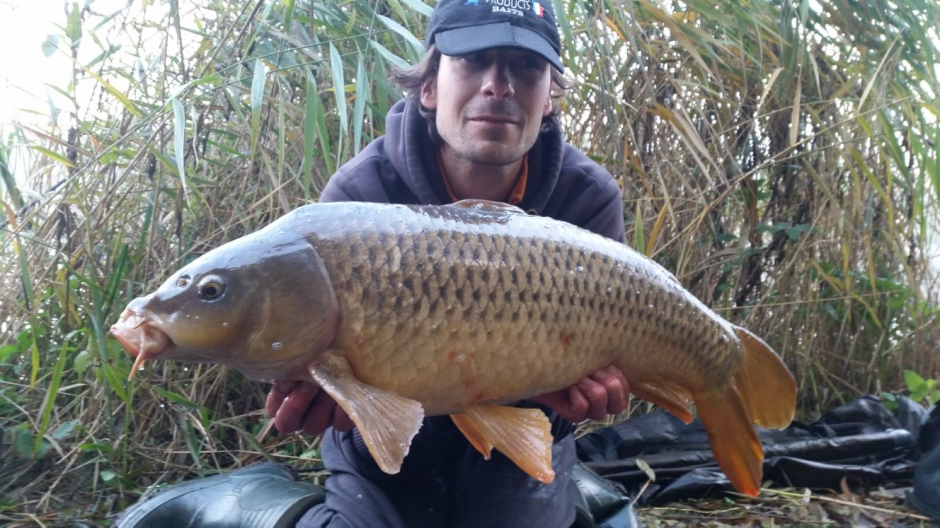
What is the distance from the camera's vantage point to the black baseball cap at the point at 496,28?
132 centimetres

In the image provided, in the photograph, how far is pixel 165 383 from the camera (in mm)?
1876

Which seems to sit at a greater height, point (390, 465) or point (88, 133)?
→ point (88, 133)

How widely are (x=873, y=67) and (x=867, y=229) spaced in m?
0.52

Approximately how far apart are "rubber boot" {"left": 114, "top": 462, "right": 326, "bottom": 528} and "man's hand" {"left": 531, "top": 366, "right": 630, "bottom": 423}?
55 centimetres

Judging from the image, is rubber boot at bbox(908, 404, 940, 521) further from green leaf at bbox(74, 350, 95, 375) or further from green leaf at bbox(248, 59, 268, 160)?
green leaf at bbox(74, 350, 95, 375)

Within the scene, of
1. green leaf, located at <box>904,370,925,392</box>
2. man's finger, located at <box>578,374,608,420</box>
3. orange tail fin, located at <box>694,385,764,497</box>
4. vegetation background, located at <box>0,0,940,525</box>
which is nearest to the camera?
man's finger, located at <box>578,374,608,420</box>

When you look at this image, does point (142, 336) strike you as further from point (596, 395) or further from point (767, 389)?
point (767, 389)

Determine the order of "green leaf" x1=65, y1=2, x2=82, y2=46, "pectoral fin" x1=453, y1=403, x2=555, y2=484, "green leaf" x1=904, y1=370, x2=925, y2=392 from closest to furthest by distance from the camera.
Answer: "pectoral fin" x1=453, y1=403, x2=555, y2=484, "green leaf" x1=65, y1=2, x2=82, y2=46, "green leaf" x1=904, y1=370, x2=925, y2=392

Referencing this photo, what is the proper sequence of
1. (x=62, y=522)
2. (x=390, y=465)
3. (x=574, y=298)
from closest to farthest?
(x=390, y=465), (x=574, y=298), (x=62, y=522)

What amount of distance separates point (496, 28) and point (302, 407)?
741mm

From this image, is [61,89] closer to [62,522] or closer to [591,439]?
[62,522]

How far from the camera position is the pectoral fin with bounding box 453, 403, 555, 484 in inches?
39.1

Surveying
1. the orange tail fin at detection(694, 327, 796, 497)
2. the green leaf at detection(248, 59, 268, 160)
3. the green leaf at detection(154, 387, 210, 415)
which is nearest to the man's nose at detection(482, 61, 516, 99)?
the green leaf at detection(248, 59, 268, 160)

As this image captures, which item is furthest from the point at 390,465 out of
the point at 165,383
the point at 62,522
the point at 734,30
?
the point at 734,30
